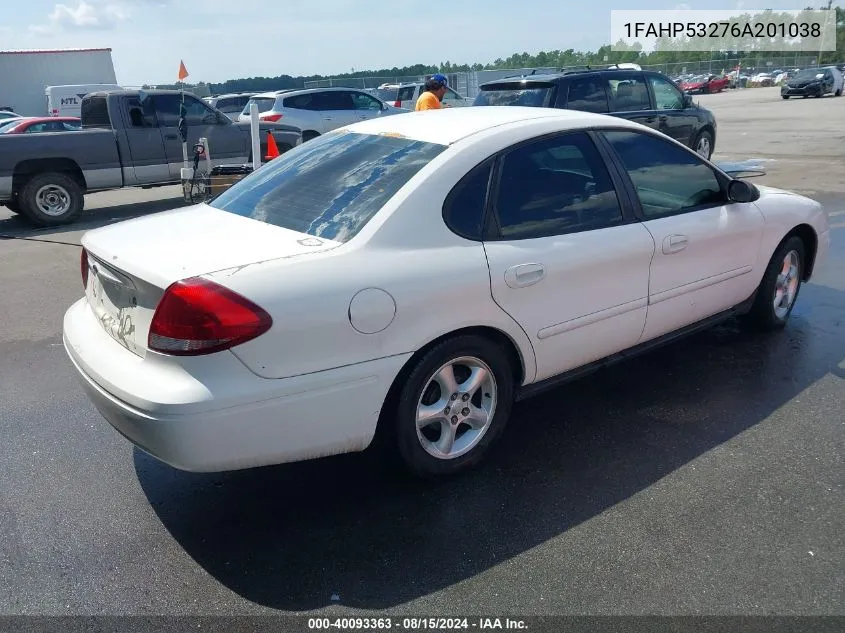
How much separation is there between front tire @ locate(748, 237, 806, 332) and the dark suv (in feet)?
16.3

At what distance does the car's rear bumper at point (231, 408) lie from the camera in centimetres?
273

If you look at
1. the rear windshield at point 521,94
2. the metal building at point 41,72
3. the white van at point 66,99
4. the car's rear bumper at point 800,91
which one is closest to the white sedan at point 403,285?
the rear windshield at point 521,94

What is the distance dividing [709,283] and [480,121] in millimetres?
1724

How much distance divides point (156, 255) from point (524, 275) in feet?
5.30

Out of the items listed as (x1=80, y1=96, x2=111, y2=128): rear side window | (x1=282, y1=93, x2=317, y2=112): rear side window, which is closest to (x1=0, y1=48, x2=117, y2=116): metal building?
(x1=282, y1=93, x2=317, y2=112): rear side window

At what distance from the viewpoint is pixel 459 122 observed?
151 inches

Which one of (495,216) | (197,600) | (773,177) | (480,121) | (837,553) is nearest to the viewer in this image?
(197,600)

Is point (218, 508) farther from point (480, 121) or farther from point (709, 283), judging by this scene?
point (709, 283)

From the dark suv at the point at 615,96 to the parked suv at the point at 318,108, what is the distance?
6.35m

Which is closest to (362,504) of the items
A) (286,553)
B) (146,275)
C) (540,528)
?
(286,553)

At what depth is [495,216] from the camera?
3.45 meters

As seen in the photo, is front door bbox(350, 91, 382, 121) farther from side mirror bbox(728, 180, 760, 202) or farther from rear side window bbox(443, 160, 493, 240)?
rear side window bbox(443, 160, 493, 240)

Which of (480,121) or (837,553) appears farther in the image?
(480,121)

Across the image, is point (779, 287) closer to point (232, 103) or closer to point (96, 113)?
point (96, 113)
